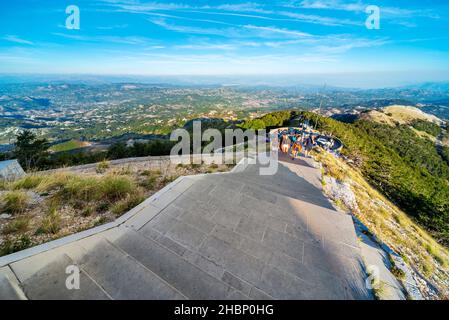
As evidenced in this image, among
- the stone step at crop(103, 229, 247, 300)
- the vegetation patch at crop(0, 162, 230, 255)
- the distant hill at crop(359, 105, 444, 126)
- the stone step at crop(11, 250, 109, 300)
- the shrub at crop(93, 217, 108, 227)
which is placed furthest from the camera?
the distant hill at crop(359, 105, 444, 126)

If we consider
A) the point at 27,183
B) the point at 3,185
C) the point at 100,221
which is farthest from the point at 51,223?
the point at 3,185

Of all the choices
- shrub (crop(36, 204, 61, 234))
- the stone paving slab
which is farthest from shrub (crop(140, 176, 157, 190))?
the stone paving slab

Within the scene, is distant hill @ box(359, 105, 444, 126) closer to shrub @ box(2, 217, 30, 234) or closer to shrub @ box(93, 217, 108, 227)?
shrub @ box(93, 217, 108, 227)

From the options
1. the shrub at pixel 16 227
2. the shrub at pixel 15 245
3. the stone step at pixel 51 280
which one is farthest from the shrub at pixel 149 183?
the stone step at pixel 51 280

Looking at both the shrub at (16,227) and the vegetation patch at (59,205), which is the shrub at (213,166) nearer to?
the vegetation patch at (59,205)
